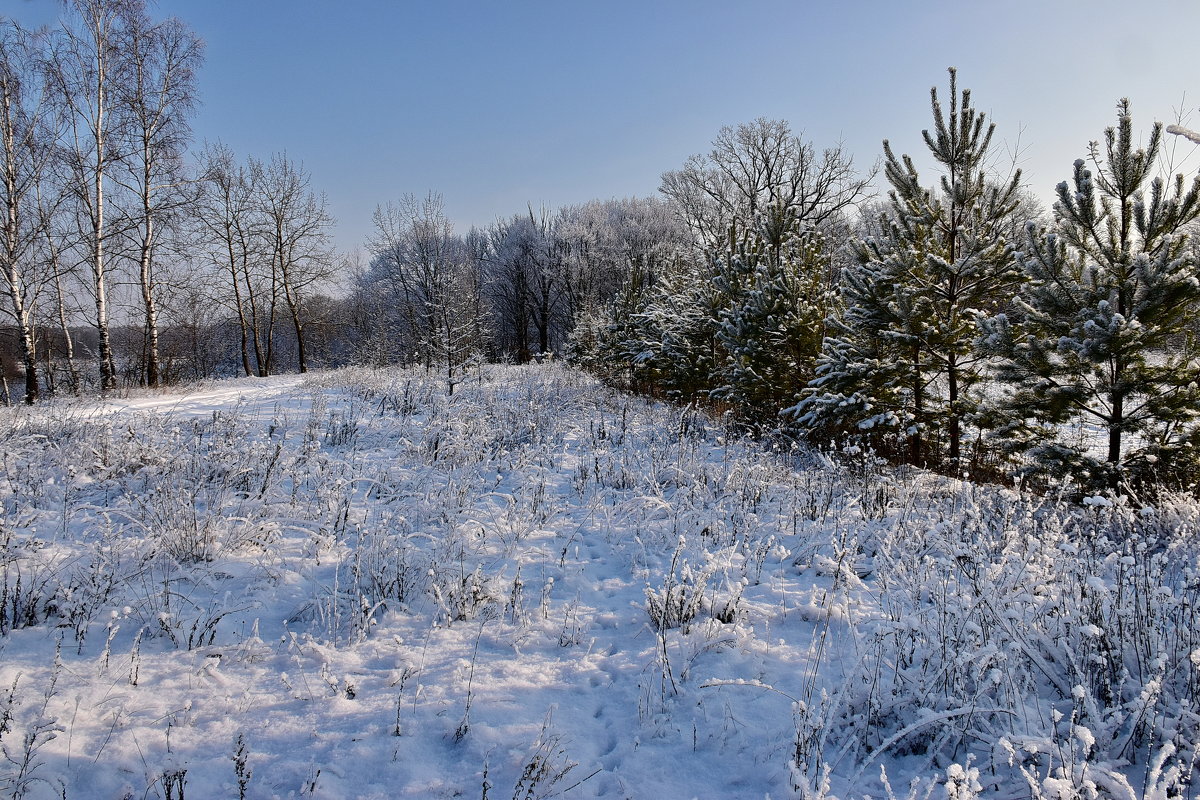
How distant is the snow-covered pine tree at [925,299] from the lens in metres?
7.25

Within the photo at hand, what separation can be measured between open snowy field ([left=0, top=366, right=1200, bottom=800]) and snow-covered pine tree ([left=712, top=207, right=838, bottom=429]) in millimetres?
4352

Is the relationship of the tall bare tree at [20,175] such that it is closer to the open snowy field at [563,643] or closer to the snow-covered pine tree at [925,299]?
the open snowy field at [563,643]

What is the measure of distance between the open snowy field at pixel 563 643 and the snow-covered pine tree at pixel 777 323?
4.35 m

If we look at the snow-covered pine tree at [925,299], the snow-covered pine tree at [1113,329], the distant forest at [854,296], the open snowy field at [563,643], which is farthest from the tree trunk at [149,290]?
the snow-covered pine tree at [1113,329]

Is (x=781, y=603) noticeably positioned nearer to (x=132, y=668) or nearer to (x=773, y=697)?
(x=773, y=697)

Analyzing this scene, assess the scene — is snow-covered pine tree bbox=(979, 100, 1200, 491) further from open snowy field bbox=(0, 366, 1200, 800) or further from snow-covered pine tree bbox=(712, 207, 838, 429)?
snow-covered pine tree bbox=(712, 207, 838, 429)

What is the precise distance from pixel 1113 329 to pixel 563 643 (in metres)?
5.88

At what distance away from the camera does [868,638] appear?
9.39 feet

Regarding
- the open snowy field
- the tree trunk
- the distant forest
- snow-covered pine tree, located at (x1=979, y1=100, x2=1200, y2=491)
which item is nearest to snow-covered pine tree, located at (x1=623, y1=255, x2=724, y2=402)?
the distant forest

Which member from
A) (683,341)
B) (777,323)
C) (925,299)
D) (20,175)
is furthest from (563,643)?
(20,175)

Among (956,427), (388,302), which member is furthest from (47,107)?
(388,302)

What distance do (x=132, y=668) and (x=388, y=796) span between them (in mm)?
1503

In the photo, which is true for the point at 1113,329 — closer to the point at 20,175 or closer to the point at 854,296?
the point at 854,296

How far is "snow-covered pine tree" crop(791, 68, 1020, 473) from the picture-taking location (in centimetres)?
725
